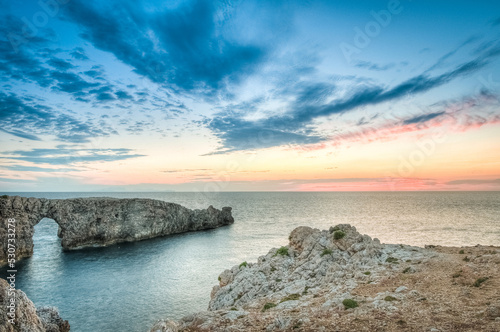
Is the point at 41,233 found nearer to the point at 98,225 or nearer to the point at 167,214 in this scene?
the point at 98,225

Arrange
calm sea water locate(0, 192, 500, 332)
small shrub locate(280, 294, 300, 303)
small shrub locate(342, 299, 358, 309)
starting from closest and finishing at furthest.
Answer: small shrub locate(342, 299, 358, 309) < small shrub locate(280, 294, 300, 303) < calm sea water locate(0, 192, 500, 332)

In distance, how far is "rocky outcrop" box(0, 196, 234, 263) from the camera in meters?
69.1

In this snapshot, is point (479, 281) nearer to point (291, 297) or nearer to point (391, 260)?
point (391, 260)

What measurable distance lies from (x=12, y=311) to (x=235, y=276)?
20.0 m

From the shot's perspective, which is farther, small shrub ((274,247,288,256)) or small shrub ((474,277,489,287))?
small shrub ((274,247,288,256))

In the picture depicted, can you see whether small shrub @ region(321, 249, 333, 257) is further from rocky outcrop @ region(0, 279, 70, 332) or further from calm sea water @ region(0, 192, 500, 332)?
rocky outcrop @ region(0, 279, 70, 332)

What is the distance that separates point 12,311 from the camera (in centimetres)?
1714

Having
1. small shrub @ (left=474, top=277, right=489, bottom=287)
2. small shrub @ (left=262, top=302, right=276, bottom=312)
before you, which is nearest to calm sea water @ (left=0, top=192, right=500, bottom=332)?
small shrub @ (left=262, top=302, right=276, bottom=312)

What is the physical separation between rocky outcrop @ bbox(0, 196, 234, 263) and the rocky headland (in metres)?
64.8

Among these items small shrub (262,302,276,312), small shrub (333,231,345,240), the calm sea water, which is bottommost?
the calm sea water

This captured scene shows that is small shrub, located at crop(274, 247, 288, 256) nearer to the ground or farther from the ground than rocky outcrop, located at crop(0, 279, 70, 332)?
nearer to the ground

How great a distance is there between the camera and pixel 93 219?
85.8 m

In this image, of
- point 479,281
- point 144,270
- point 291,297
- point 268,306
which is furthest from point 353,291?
point 144,270

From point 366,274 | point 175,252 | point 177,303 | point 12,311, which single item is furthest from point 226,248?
point 12,311
